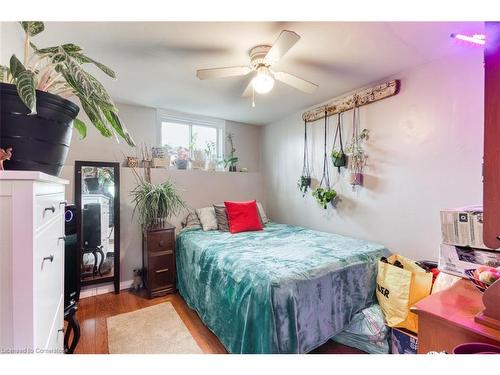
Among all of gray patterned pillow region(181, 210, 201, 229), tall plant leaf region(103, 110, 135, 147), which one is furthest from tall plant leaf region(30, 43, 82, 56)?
gray patterned pillow region(181, 210, 201, 229)

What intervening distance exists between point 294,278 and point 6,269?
4.13 ft

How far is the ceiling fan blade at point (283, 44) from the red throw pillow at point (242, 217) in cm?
175

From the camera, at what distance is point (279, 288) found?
131 cm

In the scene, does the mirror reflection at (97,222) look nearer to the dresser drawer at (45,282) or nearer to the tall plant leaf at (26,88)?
the dresser drawer at (45,282)

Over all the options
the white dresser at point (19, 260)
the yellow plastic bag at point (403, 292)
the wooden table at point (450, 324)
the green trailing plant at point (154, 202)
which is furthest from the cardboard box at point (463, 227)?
the green trailing plant at point (154, 202)

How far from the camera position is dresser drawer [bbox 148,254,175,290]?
8.03ft

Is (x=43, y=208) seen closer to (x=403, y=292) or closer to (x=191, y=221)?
(x=403, y=292)

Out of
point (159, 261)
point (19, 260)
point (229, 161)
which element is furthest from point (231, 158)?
point (19, 260)

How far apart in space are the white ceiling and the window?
0.67 metres

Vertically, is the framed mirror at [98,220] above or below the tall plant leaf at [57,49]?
below

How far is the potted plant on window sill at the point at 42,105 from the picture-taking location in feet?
2.24

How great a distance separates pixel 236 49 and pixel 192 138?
6.05 ft
